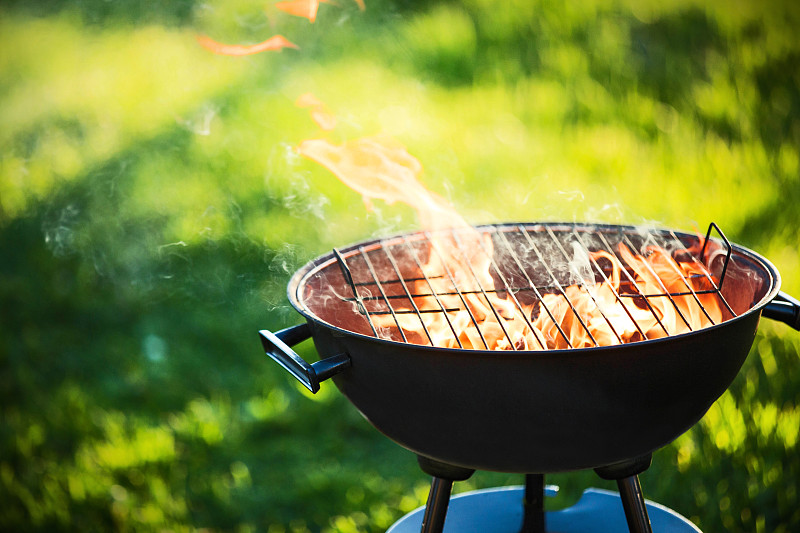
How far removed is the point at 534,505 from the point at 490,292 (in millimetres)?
550

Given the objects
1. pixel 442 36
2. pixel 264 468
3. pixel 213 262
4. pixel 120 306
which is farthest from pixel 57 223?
pixel 442 36

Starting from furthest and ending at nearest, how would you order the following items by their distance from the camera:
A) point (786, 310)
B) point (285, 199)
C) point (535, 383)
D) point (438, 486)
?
point (285, 199) → point (438, 486) → point (786, 310) → point (535, 383)

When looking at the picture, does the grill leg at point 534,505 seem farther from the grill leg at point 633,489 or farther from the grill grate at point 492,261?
the grill grate at point 492,261

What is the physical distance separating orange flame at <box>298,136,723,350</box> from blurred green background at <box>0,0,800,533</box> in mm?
525

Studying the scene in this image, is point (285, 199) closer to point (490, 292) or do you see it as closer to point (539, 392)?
point (490, 292)

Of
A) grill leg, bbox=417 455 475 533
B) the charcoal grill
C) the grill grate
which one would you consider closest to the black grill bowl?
the charcoal grill

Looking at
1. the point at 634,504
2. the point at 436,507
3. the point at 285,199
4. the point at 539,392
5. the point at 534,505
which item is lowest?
the point at 285,199

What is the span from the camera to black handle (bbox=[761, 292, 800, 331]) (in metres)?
1.30

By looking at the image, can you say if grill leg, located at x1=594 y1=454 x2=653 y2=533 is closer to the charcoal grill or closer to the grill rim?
the charcoal grill

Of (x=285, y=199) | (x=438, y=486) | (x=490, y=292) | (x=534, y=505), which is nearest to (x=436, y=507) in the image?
(x=438, y=486)

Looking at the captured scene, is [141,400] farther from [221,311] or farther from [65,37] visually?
[65,37]

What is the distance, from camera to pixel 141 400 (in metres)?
2.52

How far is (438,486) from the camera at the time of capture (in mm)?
1423

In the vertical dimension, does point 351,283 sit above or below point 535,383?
below
